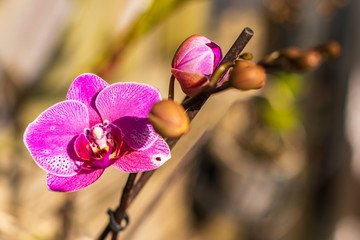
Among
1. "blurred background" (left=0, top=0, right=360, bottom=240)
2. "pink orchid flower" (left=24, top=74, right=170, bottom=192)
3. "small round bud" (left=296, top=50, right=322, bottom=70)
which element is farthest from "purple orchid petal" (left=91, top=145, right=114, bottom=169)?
"blurred background" (left=0, top=0, right=360, bottom=240)

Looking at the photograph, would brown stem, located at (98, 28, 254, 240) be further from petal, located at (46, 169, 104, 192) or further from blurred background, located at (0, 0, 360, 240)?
blurred background, located at (0, 0, 360, 240)

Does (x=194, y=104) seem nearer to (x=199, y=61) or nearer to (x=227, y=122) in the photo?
(x=199, y=61)

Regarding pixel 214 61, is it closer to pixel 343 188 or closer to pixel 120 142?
pixel 120 142

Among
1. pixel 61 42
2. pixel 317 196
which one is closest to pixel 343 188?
pixel 317 196

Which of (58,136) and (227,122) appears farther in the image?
(227,122)

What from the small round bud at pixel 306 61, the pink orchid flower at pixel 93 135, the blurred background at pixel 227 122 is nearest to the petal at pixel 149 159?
the pink orchid flower at pixel 93 135

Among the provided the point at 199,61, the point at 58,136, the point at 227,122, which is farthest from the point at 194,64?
the point at 227,122
